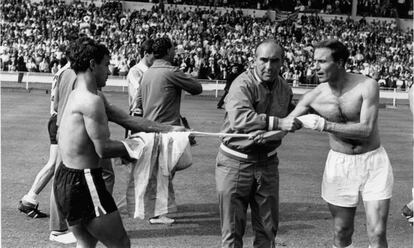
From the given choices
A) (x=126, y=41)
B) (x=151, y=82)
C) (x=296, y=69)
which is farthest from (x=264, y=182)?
(x=126, y=41)

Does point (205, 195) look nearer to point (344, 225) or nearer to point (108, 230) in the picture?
point (344, 225)

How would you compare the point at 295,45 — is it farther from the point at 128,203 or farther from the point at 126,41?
the point at 128,203

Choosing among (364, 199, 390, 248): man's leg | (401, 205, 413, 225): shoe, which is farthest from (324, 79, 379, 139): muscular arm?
(401, 205, 413, 225): shoe

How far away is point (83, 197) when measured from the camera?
5.14m

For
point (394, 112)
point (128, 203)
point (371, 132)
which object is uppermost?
point (371, 132)

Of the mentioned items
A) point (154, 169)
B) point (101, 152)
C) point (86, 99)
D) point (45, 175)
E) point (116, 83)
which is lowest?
point (116, 83)

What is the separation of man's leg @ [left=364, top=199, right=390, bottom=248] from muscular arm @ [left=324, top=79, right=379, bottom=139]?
0.64 metres

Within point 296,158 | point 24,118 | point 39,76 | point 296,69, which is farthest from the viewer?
point 296,69

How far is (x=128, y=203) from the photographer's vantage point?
580 centimetres

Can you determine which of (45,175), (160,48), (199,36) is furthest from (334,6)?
(45,175)

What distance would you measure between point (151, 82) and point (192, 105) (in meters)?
16.5

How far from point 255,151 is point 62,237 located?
8.00ft

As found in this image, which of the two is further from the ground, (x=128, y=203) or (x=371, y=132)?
(x=371, y=132)

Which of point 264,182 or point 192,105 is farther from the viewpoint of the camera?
point 192,105
